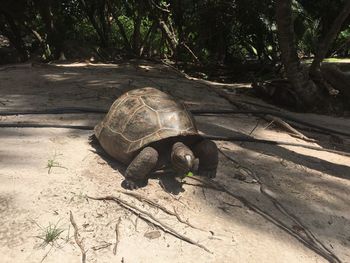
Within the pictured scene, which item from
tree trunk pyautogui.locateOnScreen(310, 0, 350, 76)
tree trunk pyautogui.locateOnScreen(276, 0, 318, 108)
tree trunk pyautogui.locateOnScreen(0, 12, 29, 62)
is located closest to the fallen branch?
tree trunk pyautogui.locateOnScreen(276, 0, 318, 108)

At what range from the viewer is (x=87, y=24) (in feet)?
50.0

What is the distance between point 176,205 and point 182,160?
1.23 feet

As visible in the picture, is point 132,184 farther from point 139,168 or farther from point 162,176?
point 162,176

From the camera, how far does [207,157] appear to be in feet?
13.2

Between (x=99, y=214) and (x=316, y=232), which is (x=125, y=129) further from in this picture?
(x=316, y=232)

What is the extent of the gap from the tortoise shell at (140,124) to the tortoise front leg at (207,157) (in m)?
0.15

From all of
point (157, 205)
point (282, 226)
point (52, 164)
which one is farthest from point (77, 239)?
point (282, 226)

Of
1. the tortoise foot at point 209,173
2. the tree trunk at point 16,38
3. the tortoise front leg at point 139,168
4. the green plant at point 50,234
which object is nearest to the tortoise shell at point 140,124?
the tortoise front leg at point 139,168

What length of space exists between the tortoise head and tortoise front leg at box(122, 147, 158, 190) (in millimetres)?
213

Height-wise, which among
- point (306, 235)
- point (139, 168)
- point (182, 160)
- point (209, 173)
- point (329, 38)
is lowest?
point (306, 235)

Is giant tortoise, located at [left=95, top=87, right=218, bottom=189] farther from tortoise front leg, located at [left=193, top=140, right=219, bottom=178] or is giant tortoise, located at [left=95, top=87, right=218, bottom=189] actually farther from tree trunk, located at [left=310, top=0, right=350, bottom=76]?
tree trunk, located at [left=310, top=0, right=350, bottom=76]

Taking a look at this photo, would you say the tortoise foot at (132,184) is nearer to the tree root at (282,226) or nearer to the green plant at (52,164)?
the tree root at (282,226)

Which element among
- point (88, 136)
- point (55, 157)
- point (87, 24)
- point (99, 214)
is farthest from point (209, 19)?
point (99, 214)

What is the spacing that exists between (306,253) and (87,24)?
13439 mm
